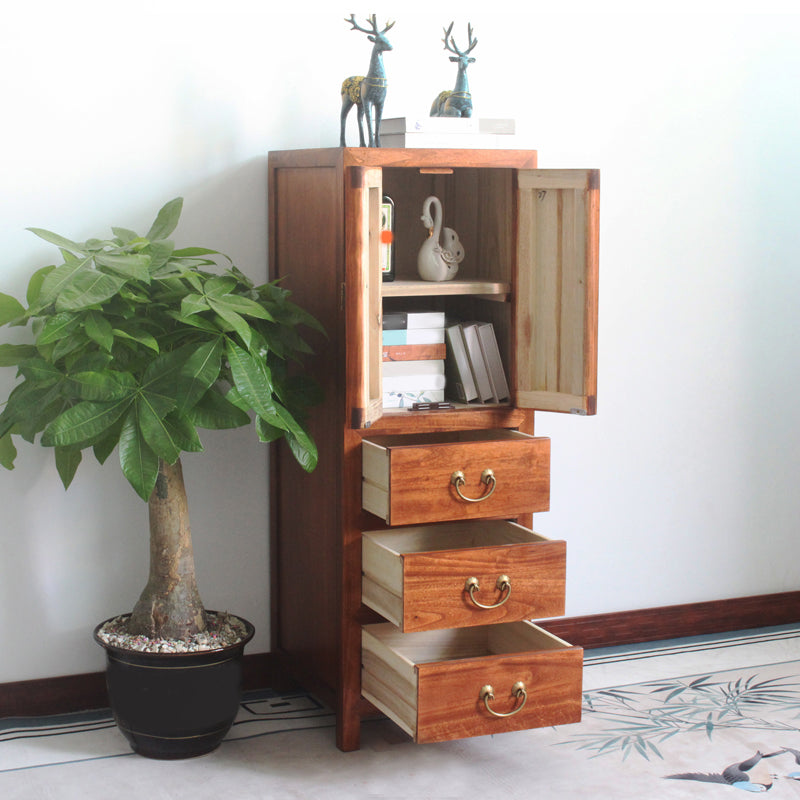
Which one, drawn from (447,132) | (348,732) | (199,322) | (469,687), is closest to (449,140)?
(447,132)

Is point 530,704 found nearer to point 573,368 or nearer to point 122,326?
point 573,368

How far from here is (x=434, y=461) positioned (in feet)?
6.90

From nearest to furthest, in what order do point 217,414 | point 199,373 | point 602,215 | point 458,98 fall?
point 199,373, point 217,414, point 458,98, point 602,215

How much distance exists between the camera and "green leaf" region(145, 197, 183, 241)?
7.34 feet

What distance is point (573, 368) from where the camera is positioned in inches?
88.7

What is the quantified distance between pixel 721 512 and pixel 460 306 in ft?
3.27

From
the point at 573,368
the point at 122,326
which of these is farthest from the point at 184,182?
the point at 573,368

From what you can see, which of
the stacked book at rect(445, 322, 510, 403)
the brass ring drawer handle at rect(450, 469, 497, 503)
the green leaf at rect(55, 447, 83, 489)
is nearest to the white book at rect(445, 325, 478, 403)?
the stacked book at rect(445, 322, 510, 403)

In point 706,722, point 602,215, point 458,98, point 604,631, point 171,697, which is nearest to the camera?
point 171,697

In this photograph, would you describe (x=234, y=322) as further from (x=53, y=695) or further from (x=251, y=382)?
(x=53, y=695)

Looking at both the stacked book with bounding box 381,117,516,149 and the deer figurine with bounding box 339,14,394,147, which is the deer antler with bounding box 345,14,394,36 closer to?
the deer figurine with bounding box 339,14,394,147

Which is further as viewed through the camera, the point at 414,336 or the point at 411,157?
the point at 414,336

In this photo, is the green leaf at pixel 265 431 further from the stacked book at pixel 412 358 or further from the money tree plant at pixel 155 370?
the stacked book at pixel 412 358

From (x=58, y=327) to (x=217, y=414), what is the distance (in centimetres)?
32
